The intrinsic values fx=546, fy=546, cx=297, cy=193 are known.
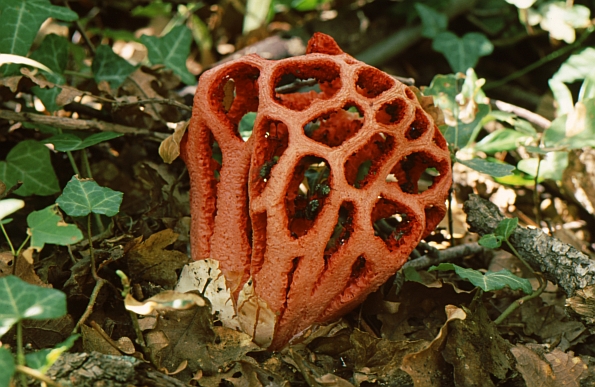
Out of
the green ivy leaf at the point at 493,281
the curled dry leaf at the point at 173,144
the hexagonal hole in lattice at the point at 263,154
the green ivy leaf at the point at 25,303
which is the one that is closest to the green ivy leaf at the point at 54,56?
the curled dry leaf at the point at 173,144

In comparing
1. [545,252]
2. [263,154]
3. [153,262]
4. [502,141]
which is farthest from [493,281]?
[153,262]

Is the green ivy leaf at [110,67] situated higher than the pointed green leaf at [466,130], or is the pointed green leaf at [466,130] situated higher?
the green ivy leaf at [110,67]

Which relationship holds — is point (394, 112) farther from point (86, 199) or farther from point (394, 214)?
point (86, 199)

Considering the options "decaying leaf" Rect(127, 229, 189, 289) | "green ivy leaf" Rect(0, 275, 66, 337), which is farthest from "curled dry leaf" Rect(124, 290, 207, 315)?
"decaying leaf" Rect(127, 229, 189, 289)

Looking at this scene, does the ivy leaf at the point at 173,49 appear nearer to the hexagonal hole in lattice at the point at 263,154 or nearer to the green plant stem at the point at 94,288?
the hexagonal hole in lattice at the point at 263,154

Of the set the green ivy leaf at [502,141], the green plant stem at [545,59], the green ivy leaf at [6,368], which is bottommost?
the green plant stem at [545,59]

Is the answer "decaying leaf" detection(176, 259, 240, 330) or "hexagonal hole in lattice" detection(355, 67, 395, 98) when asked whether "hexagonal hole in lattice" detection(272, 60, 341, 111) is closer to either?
"hexagonal hole in lattice" detection(355, 67, 395, 98)
